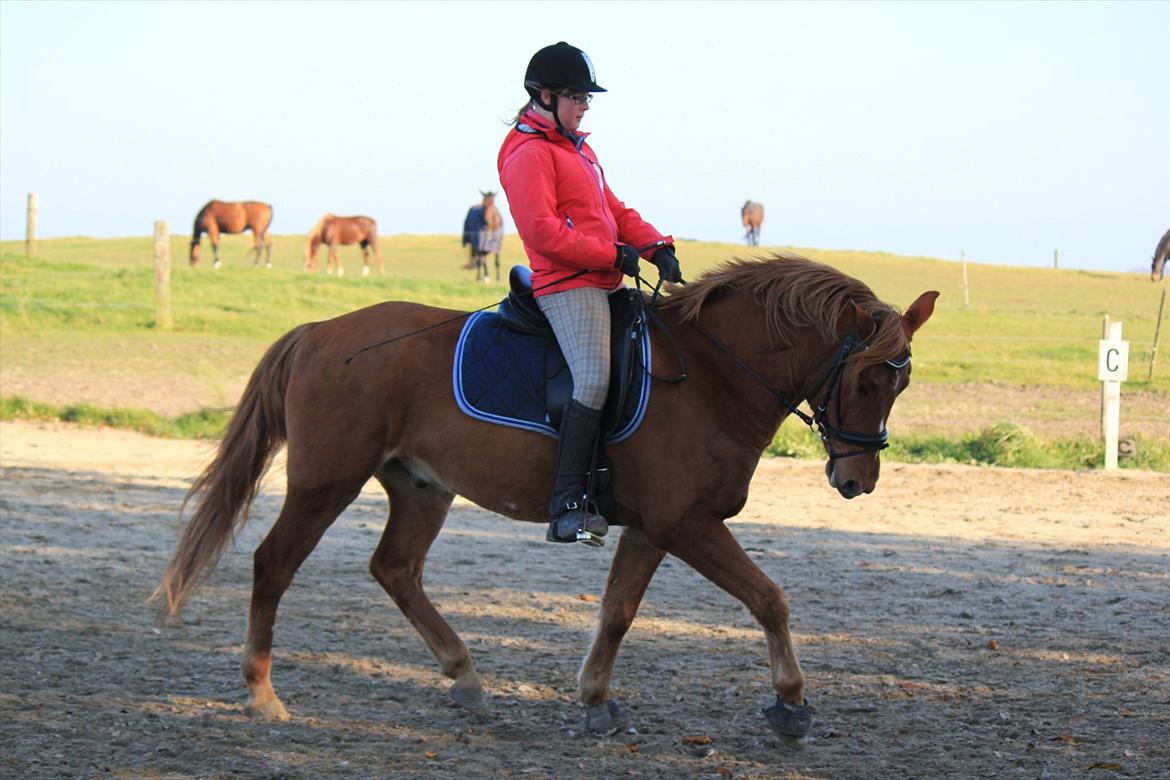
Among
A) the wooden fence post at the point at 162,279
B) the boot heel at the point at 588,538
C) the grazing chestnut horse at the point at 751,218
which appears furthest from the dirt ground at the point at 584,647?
the grazing chestnut horse at the point at 751,218

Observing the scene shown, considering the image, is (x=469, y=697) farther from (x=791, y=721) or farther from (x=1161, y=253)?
(x=1161, y=253)

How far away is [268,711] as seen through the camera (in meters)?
5.25

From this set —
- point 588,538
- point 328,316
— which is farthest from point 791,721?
point 328,316

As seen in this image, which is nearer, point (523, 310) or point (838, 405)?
point (838, 405)

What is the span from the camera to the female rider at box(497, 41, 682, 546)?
504 centimetres

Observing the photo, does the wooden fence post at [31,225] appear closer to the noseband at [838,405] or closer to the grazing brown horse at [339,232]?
the grazing brown horse at [339,232]

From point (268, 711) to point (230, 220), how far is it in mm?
34974

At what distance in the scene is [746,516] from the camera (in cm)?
1023

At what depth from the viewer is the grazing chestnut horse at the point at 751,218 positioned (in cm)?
6112

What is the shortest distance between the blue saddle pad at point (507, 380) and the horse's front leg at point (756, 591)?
1.61 feet

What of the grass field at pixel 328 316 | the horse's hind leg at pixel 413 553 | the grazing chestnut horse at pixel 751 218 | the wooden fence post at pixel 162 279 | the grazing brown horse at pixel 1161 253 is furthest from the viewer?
the grazing chestnut horse at pixel 751 218

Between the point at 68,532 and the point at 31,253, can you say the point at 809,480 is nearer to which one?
the point at 68,532

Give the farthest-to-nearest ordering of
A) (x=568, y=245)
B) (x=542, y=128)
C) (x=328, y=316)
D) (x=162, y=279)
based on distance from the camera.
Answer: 1. (x=328, y=316)
2. (x=162, y=279)
3. (x=542, y=128)
4. (x=568, y=245)

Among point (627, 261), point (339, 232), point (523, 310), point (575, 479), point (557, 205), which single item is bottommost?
point (575, 479)
